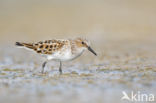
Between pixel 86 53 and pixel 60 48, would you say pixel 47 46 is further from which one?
pixel 86 53

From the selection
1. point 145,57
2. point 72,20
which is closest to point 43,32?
point 72,20

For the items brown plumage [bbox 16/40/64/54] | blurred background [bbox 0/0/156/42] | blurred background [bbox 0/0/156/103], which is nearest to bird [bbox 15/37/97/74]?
brown plumage [bbox 16/40/64/54]

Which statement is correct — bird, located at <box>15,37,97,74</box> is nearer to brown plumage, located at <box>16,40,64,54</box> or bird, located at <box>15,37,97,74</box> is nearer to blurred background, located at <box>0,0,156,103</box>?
brown plumage, located at <box>16,40,64,54</box>

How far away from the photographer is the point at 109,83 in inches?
359

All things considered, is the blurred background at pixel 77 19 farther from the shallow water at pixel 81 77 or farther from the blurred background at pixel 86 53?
the shallow water at pixel 81 77

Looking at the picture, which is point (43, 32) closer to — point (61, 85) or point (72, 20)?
point (72, 20)

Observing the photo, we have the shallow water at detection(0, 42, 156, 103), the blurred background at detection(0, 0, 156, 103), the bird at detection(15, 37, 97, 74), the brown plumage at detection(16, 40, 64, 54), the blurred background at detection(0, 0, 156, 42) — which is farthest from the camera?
the blurred background at detection(0, 0, 156, 42)

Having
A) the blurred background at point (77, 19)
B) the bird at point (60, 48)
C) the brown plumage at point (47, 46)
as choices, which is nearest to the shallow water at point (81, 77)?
the bird at point (60, 48)

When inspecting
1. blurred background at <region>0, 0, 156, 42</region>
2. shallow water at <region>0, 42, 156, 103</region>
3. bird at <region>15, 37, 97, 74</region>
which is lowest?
shallow water at <region>0, 42, 156, 103</region>

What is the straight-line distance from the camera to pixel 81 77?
33.5 feet

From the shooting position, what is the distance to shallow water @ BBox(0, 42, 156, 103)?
25.6 ft

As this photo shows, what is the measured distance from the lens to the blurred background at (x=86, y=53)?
8.34 m

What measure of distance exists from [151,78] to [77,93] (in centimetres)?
238

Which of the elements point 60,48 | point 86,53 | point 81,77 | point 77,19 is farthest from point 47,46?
point 77,19
